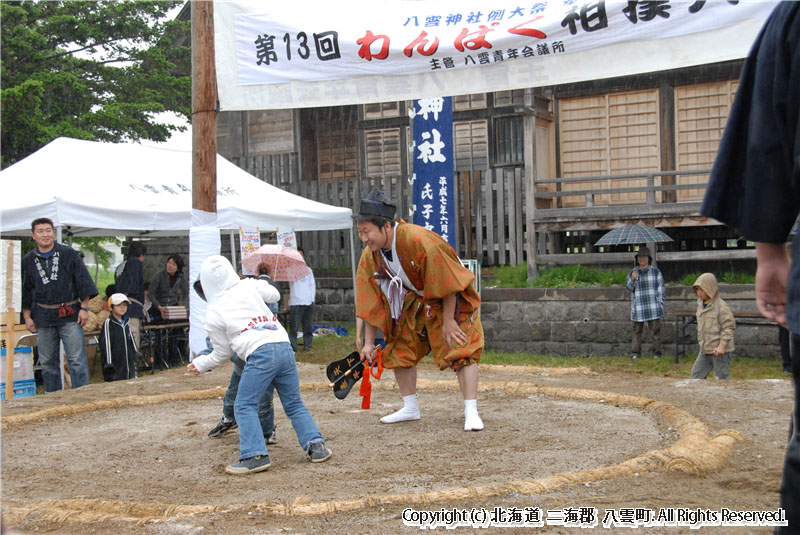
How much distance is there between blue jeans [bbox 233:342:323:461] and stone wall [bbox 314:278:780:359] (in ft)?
21.2

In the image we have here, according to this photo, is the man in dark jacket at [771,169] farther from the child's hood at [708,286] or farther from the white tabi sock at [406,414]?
the child's hood at [708,286]

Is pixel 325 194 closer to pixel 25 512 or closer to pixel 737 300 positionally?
pixel 737 300

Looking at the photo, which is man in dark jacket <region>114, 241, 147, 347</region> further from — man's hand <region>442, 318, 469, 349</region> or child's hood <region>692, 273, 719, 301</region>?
child's hood <region>692, 273, 719, 301</region>

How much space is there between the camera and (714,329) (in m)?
6.51

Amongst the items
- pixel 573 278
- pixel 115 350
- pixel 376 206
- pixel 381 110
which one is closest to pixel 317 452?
pixel 376 206

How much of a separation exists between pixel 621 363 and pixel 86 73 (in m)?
12.0

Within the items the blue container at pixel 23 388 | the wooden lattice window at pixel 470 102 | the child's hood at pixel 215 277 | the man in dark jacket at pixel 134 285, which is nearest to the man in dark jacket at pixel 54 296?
the blue container at pixel 23 388

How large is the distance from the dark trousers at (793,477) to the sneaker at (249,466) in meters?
2.73

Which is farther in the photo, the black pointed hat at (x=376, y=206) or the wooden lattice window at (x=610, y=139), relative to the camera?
the wooden lattice window at (x=610, y=139)

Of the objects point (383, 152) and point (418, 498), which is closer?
point (418, 498)

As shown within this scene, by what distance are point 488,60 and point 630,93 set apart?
654cm

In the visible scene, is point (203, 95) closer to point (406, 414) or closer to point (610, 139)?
point (406, 414)

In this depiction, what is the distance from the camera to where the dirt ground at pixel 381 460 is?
2.92 m

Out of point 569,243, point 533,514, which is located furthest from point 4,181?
point 569,243
